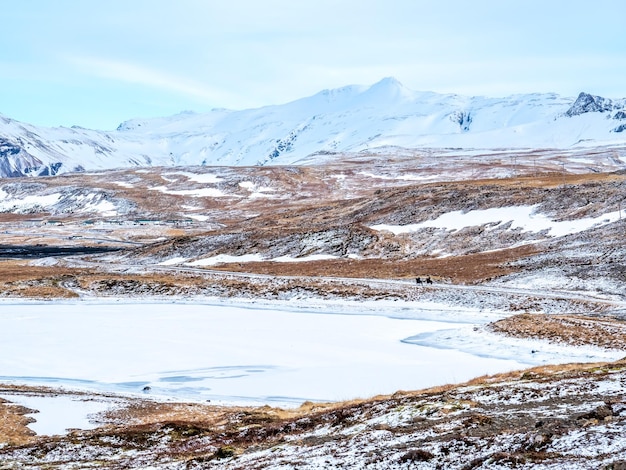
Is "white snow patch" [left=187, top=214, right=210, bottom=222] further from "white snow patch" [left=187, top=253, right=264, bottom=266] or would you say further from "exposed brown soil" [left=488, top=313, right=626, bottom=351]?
"exposed brown soil" [left=488, top=313, right=626, bottom=351]

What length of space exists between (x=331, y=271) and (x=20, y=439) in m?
59.7

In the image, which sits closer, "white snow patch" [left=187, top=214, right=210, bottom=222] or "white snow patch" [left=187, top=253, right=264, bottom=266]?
"white snow patch" [left=187, top=253, right=264, bottom=266]

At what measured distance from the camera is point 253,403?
33969 mm

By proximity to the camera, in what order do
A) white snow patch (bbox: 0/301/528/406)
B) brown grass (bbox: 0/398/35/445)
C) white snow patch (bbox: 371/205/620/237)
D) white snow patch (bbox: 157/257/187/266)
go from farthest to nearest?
white snow patch (bbox: 157/257/187/266) < white snow patch (bbox: 371/205/620/237) < white snow patch (bbox: 0/301/528/406) < brown grass (bbox: 0/398/35/445)

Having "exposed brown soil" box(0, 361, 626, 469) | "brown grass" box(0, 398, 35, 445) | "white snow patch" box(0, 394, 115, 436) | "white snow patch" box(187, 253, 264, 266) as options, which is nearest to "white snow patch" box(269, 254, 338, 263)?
"white snow patch" box(187, 253, 264, 266)

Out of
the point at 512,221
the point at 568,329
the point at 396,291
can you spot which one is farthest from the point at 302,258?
the point at 568,329

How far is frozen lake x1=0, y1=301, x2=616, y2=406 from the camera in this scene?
121 feet

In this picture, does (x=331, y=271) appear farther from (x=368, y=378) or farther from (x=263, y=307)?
(x=368, y=378)

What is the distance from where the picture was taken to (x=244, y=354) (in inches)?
1796

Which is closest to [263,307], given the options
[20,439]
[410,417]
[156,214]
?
[20,439]

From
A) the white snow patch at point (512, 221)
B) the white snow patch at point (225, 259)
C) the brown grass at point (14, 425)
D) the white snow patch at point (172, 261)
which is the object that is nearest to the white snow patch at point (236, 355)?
the brown grass at point (14, 425)

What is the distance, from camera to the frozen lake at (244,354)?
3700 centimetres

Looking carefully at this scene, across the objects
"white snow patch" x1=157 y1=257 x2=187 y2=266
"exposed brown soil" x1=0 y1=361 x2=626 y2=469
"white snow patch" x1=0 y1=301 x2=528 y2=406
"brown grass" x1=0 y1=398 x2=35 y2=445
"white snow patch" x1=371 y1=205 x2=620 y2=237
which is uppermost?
"white snow patch" x1=371 y1=205 x2=620 y2=237

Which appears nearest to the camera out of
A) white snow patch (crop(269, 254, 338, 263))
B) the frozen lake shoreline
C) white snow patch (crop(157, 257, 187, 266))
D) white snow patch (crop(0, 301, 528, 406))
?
the frozen lake shoreline
